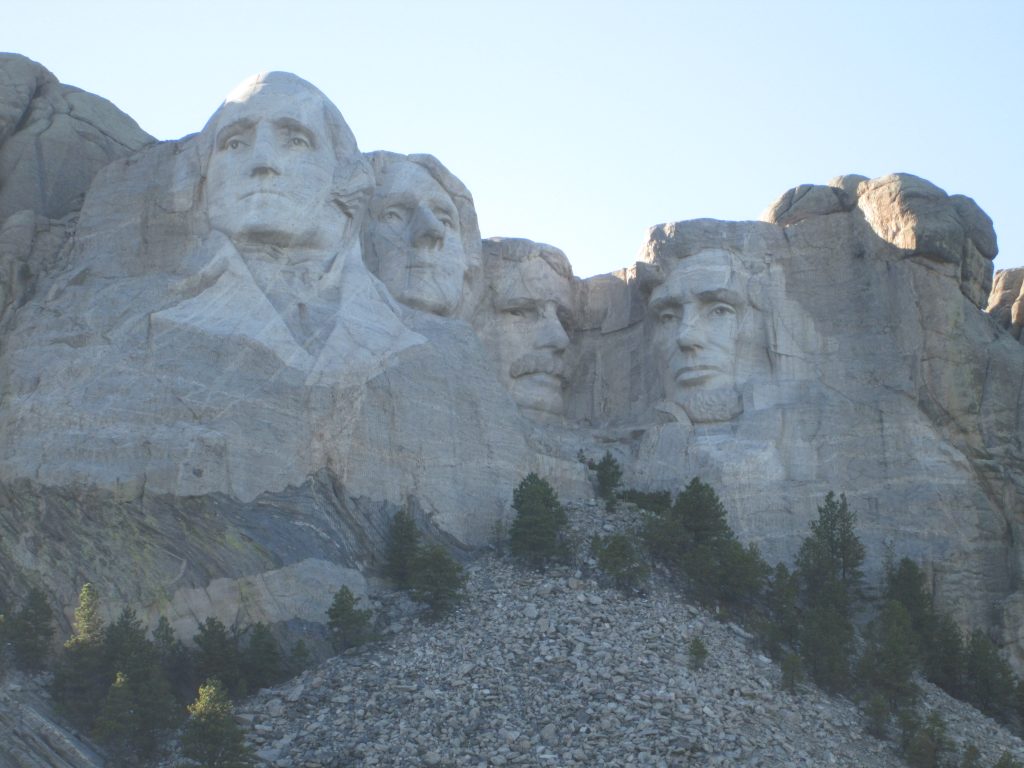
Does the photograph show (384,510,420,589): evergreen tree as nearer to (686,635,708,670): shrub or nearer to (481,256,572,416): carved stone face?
(686,635,708,670): shrub

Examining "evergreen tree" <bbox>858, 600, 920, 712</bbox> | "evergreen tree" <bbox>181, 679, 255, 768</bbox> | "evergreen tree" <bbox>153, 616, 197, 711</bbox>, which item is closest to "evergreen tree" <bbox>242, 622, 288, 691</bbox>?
"evergreen tree" <bbox>153, 616, 197, 711</bbox>

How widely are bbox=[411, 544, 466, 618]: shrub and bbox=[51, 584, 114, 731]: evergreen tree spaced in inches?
162

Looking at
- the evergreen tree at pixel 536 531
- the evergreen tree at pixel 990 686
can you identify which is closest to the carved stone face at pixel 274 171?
the evergreen tree at pixel 536 531

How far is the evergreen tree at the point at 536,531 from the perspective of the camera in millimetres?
33750

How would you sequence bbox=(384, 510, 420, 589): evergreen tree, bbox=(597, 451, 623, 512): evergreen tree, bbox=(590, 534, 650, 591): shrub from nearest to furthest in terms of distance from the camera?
1. bbox=(384, 510, 420, 589): evergreen tree
2. bbox=(590, 534, 650, 591): shrub
3. bbox=(597, 451, 623, 512): evergreen tree

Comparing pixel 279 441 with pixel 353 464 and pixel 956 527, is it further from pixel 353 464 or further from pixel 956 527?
pixel 956 527

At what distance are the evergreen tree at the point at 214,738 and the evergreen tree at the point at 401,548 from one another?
5.03m

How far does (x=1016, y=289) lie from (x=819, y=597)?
32.8ft

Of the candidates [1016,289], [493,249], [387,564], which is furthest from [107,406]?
[1016,289]

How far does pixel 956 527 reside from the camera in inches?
1421

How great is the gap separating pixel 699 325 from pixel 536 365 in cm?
270

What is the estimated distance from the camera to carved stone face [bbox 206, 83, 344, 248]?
3516cm

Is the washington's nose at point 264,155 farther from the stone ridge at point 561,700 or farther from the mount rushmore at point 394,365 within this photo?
the stone ridge at point 561,700

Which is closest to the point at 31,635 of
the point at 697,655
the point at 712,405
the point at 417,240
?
the point at 697,655
